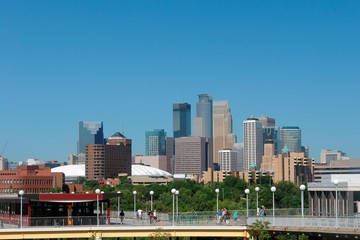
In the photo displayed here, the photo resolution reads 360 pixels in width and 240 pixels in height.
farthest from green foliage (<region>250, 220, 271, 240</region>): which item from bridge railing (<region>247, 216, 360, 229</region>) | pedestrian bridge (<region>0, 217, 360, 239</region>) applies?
bridge railing (<region>247, 216, 360, 229</region>)

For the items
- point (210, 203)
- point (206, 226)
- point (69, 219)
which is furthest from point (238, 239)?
point (210, 203)

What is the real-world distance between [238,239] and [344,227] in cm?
1349

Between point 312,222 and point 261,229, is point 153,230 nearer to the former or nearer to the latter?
point 261,229

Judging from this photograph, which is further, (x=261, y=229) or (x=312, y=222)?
(x=261, y=229)

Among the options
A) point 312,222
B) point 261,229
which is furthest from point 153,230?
point 312,222

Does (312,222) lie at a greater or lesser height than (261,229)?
greater

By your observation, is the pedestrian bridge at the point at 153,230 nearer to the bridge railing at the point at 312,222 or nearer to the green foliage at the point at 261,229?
the bridge railing at the point at 312,222

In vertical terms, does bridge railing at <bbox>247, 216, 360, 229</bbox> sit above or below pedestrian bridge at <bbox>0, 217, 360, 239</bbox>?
above

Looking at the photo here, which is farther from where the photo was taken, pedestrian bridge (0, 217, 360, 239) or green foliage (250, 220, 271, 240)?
pedestrian bridge (0, 217, 360, 239)

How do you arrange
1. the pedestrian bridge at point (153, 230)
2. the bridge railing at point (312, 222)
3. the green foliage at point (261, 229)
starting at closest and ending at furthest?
the bridge railing at point (312, 222) < the green foliage at point (261, 229) < the pedestrian bridge at point (153, 230)

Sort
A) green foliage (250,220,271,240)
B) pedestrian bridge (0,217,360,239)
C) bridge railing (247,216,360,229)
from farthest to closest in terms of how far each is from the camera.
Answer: pedestrian bridge (0,217,360,239) < green foliage (250,220,271,240) < bridge railing (247,216,360,229)

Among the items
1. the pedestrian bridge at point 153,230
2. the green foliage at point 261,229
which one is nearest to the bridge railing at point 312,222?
the pedestrian bridge at point 153,230

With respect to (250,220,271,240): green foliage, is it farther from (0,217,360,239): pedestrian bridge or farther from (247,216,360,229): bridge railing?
(247,216,360,229): bridge railing

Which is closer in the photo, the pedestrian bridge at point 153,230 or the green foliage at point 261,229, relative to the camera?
the green foliage at point 261,229
